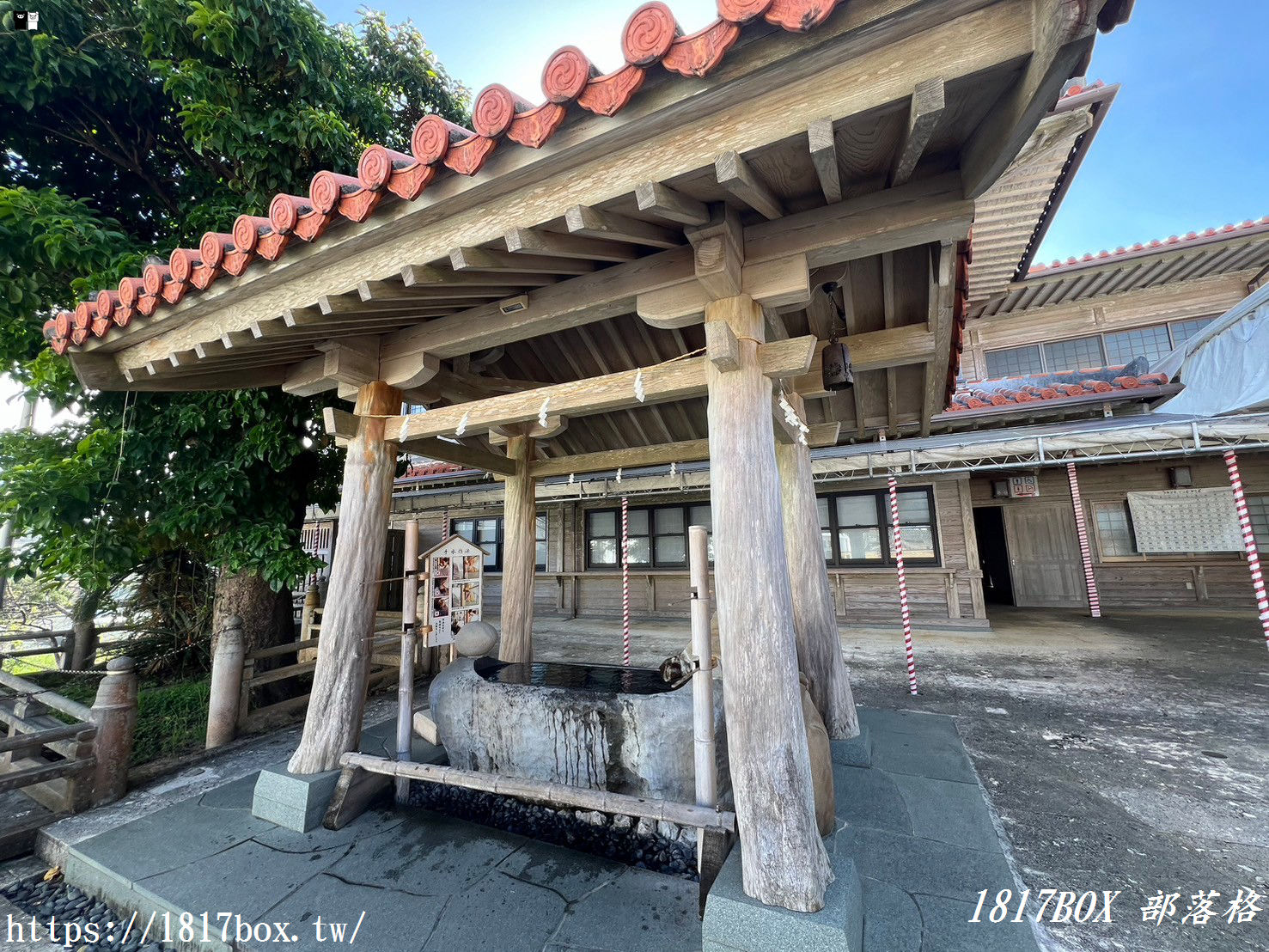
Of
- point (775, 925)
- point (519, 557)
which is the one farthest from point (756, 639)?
point (519, 557)

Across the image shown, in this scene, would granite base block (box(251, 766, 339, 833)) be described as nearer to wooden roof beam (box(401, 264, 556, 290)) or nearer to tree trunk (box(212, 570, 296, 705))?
tree trunk (box(212, 570, 296, 705))

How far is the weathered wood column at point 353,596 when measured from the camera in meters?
3.01

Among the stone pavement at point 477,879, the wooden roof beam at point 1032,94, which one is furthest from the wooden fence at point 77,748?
the wooden roof beam at point 1032,94

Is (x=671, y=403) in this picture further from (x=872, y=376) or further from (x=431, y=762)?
(x=431, y=762)

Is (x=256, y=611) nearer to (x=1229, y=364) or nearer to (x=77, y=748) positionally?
(x=77, y=748)

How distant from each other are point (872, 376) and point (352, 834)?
4968 mm

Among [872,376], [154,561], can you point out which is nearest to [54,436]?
[154,561]

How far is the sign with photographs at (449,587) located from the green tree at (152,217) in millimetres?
1702

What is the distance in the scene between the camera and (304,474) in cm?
500

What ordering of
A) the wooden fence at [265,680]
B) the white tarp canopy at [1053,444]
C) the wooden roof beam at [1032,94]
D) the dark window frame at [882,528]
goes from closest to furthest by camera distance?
the wooden roof beam at [1032,94]
the wooden fence at [265,680]
the white tarp canopy at [1053,444]
the dark window frame at [882,528]

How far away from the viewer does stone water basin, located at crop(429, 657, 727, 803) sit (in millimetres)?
2691

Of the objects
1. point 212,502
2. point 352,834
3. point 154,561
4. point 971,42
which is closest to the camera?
point 971,42

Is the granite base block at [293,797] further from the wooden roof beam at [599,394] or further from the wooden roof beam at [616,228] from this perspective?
the wooden roof beam at [616,228]

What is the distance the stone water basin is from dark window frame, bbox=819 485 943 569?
7102 millimetres
